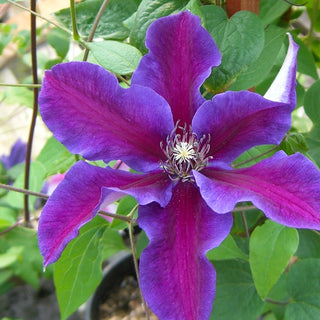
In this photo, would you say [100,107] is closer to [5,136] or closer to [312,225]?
[312,225]

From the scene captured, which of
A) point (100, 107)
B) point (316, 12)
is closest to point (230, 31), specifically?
point (100, 107)

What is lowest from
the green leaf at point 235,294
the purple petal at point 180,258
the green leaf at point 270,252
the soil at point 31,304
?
the soil at point 31,304

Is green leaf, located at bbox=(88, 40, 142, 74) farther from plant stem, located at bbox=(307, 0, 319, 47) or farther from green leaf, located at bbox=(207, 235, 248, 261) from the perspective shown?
plant stem, located at bbox=(307, 0, 319, 47)

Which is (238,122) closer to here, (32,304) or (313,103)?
(313,103)

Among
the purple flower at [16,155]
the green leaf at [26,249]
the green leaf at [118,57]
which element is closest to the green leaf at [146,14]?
the green leaf at [118,57]

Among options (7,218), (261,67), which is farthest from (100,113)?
(7,218)

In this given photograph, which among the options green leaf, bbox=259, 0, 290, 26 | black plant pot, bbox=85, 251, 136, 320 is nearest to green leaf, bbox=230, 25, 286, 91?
green leaf, bbox=259, 0, 290, 26

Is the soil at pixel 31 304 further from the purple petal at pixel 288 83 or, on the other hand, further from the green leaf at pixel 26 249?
the purple petal at pixel 288 83
